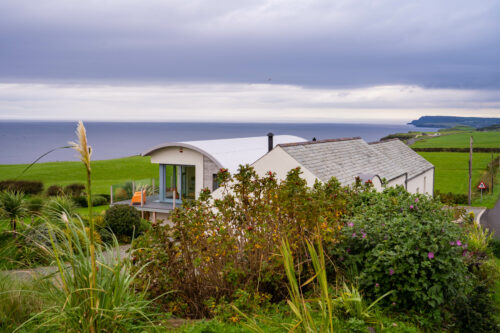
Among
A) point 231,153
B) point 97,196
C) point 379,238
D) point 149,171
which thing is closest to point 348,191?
point 379,238

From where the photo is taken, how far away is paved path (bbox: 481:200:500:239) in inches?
972

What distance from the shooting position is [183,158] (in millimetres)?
22016

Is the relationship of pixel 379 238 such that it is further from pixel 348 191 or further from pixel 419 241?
pixel 348 191

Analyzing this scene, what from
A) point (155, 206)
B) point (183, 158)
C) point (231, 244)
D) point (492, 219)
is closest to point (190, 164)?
point (183, 158)

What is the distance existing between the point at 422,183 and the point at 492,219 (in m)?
6.48

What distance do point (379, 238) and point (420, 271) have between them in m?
0.73

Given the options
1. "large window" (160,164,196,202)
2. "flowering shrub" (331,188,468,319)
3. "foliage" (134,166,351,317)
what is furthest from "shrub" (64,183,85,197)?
"flowering shrub" (331,188,468,319)

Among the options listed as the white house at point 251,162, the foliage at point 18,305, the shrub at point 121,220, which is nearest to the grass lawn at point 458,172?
the white house at point 251,162

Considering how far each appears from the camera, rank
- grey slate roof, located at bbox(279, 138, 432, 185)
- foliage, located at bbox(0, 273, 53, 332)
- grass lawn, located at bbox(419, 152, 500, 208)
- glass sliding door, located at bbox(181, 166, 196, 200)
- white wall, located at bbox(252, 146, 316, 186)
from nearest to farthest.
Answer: foliage, located at bbox(0, 273, 53, 332), white wall, located at bbox(252, 146, 316, 186), grey slate roof, located at bbox(279, 138, 432, 185), glass sliding door, located at bbox(181, 166, 196, 200), grass lawn, located at bbox(419, 152, 500, 208)

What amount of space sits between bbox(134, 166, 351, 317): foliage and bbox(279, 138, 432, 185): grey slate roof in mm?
8665

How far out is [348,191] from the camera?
29.3ft

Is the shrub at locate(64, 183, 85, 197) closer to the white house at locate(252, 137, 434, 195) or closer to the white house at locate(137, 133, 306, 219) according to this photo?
the white house at locate(137, 133, 306, 219)

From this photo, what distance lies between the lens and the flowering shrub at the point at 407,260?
18.4ft

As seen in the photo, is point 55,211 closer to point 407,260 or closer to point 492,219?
point 407,260
